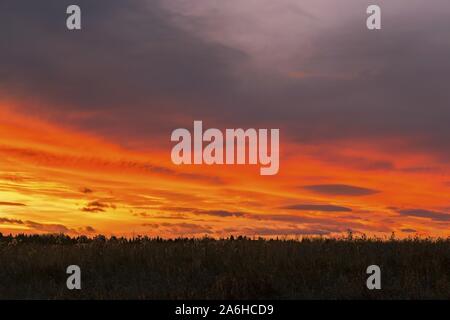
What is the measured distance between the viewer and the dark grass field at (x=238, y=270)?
13984mm

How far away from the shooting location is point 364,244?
18641mm

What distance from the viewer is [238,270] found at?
51.1 ft

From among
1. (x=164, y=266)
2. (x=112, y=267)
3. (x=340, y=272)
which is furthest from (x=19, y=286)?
(x=340, y=272)

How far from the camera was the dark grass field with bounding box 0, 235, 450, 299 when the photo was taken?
45.9 feet
